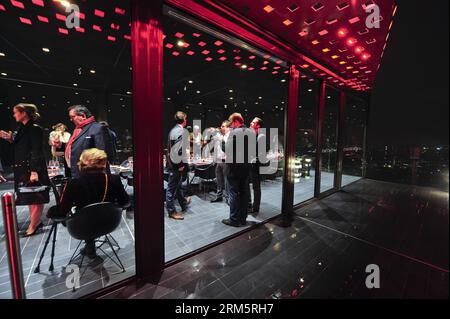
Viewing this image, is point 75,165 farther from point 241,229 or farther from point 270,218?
point 270,218

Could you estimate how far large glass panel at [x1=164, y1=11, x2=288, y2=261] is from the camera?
117 inches

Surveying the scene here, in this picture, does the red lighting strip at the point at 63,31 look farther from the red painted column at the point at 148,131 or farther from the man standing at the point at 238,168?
the man standing at the point at 238,168

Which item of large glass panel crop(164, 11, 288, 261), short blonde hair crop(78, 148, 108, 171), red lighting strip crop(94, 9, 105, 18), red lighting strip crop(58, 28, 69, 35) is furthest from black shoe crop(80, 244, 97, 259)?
red lighting strip crop(58, 28, 69, 35)

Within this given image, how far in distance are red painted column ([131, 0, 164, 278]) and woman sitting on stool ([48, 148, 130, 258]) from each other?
32 cm

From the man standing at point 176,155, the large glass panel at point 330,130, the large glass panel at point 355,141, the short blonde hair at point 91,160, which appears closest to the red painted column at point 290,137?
the large glass panel at point 330,130

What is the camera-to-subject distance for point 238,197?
325 centimetres

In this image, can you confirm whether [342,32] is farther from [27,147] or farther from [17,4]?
[27,147]

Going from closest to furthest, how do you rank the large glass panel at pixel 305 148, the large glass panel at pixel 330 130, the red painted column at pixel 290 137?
the red painted column at pixel 290 137 → the large glass panel at pixel 330 130 → the large glass panel at pixel 305 148

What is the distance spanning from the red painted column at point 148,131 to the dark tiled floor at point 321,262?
0.36m

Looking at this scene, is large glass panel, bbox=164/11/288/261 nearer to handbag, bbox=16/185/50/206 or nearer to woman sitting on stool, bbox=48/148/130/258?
woman sitting on stool, bbox=48/148/130/258

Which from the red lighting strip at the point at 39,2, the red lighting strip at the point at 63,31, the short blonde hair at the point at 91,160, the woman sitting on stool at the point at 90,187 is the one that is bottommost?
the woman sitting on stool at the point at 90,187

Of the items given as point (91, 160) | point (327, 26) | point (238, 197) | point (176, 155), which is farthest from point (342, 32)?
point (91, 160)

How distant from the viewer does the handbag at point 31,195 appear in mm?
2602
